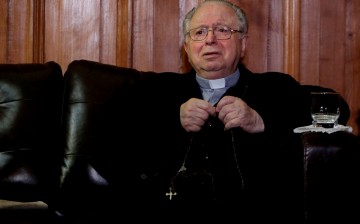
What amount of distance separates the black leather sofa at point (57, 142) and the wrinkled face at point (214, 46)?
11.3 inches

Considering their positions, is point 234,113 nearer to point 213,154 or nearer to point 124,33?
point 213,154

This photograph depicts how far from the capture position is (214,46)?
5.97ft

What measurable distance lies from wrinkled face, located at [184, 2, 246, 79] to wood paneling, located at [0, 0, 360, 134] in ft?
0.95

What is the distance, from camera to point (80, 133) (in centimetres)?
175

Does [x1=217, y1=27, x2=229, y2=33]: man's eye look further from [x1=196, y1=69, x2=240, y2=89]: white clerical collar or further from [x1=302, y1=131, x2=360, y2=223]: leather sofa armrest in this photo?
[x1=302, y1=131, x2=360, y2=223]: leather sofa armrest

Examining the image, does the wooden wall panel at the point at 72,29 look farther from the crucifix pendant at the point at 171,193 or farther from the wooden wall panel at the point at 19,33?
the crucifix pendant at the point at 171,193

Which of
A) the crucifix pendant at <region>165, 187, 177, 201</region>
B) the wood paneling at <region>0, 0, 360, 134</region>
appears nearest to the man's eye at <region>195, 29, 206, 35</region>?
the wood paneling at <region>0, 0, 360, 134</region>

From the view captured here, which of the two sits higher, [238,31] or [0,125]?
[238,31]

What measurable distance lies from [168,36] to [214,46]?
40cm

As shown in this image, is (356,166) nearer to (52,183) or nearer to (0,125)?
(52,183)

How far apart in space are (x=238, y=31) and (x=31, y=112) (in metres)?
0.88

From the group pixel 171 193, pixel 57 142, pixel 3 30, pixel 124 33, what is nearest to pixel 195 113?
pixel 171 193

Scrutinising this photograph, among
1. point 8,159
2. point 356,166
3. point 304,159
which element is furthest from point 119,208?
point 356,166

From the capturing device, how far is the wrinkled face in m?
1.82
